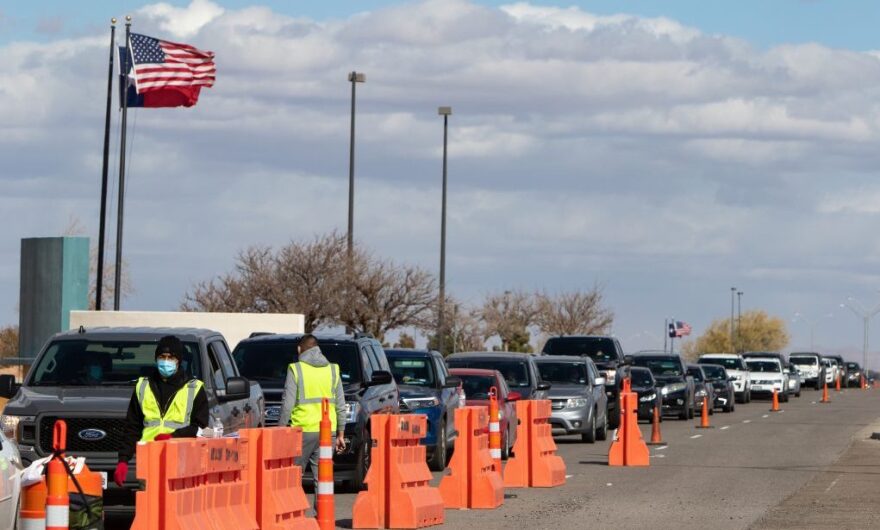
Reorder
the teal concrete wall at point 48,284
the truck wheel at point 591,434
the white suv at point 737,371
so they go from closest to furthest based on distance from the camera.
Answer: the truck wheel at point 591,434 → the teal concrete wall at point 48,284 → the white suv at point 737,371

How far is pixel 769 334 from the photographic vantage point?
17950cm

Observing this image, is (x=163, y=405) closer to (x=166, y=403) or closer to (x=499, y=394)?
(x=166, y=403)

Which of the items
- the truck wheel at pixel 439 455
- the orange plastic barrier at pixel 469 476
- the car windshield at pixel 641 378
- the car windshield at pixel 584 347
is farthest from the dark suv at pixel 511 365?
the orange plastic barrier at pixel 469 476

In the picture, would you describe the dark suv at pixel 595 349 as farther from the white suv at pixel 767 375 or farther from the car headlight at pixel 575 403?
the white suv at pixel 767 375

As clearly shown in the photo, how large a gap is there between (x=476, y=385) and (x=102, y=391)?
1321 cm

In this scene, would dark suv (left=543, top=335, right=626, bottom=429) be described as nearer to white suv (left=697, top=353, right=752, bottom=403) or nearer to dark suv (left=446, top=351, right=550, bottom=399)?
dark suv (left=446, top=351, right=550, bottom=399)

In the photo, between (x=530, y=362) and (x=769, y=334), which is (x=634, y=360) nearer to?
(x=530, y=362)

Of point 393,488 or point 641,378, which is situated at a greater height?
point 641,378

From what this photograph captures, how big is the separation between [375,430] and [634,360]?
31.4m

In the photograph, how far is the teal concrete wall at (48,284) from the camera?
37.4 m

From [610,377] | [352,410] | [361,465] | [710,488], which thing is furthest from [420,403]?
[610,377]

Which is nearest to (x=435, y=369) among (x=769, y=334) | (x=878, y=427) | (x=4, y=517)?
(x=4, y=517)

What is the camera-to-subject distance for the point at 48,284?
3753 centimetres

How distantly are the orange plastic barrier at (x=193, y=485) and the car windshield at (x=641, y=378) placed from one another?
1149 inches
